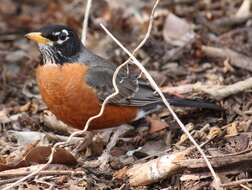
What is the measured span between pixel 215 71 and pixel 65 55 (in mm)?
1908

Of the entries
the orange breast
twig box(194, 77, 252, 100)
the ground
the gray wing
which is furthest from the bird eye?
twig box(194, 77, 252, 100)

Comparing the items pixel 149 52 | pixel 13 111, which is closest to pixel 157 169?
pixel 13 111

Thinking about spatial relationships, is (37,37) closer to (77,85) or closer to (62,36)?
(62,36)

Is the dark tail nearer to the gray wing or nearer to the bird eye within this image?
the gray wing

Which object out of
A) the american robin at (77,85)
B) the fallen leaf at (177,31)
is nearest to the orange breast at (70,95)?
the american robin at (77,85)

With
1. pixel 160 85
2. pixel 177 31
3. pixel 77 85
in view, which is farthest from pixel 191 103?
pixel 177 31

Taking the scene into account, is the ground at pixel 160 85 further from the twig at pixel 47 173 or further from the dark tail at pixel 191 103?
the dark tail at pixel 191 103

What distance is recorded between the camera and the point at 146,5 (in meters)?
8.84

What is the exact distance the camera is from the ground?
4914 millimetres

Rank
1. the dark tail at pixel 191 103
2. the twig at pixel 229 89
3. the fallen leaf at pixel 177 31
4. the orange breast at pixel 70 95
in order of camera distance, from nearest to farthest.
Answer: the orange breast at pixel 70 95 → the dark tail at pixel 191 103 → the twig at pixel 229 89 → the fallen leaf at pixel 177 31

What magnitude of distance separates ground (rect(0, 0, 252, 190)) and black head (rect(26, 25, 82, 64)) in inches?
28.7

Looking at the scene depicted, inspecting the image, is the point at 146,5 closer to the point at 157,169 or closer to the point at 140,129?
the point at 140,129

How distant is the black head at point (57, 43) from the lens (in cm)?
569

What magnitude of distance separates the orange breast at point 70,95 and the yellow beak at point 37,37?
0.25 m
